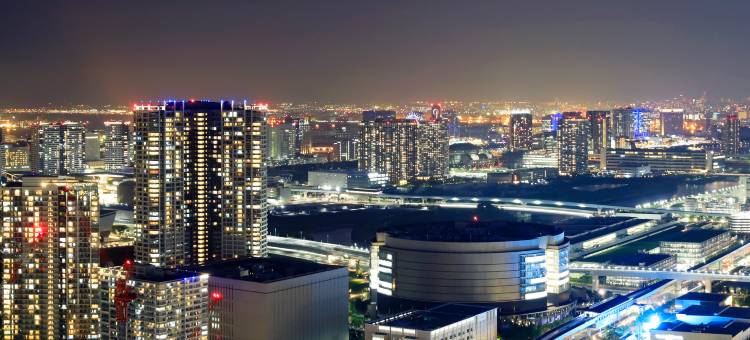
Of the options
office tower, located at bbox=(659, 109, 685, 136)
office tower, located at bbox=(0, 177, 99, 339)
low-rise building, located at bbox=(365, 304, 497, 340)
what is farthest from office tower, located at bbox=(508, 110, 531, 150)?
office tower, located at bbox=(0, 177, 99, 339)

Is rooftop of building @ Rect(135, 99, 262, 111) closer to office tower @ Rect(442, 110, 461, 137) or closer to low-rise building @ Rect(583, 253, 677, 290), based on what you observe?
low-rise building @ Rect(583, 253, 677, 290)

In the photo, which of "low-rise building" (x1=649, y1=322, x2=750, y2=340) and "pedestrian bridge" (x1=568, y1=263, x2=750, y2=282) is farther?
"pedestrian bridge" (x1=568, y1=263, x2=750, y2=282)

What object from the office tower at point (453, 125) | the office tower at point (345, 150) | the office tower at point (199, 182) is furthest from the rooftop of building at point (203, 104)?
the office tower at point (453, 125)

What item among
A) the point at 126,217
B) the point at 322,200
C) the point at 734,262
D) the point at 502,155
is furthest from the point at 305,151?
the point at 734,262

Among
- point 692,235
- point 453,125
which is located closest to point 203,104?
point 692,235

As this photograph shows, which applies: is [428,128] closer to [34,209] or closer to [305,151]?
[305,151]
